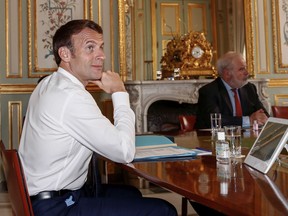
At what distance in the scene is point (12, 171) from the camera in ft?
3.53

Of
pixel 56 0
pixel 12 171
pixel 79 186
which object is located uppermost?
pixel 56 0

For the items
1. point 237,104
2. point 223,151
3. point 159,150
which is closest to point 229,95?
point 237,104

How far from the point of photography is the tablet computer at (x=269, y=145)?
118 cm

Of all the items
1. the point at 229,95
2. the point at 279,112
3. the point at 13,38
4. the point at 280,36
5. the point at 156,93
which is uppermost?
the point at 280,36

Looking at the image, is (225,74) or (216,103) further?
(225,74)

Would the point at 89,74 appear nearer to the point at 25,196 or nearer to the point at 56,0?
the point at 25,196

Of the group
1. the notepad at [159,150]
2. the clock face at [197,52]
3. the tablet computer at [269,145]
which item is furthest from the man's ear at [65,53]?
the clock face at [197,52]

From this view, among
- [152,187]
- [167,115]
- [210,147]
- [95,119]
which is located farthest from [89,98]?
[167,115]

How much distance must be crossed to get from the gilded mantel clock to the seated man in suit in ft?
5.07

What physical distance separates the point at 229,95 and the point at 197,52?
1.92 meters

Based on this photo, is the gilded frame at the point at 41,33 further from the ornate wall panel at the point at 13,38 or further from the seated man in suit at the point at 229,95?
the seated man in suit at the point at 229,95

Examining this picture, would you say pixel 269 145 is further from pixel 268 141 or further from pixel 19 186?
pixel 19 186

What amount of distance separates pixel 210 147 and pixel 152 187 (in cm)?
240

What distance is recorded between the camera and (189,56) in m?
5.00
